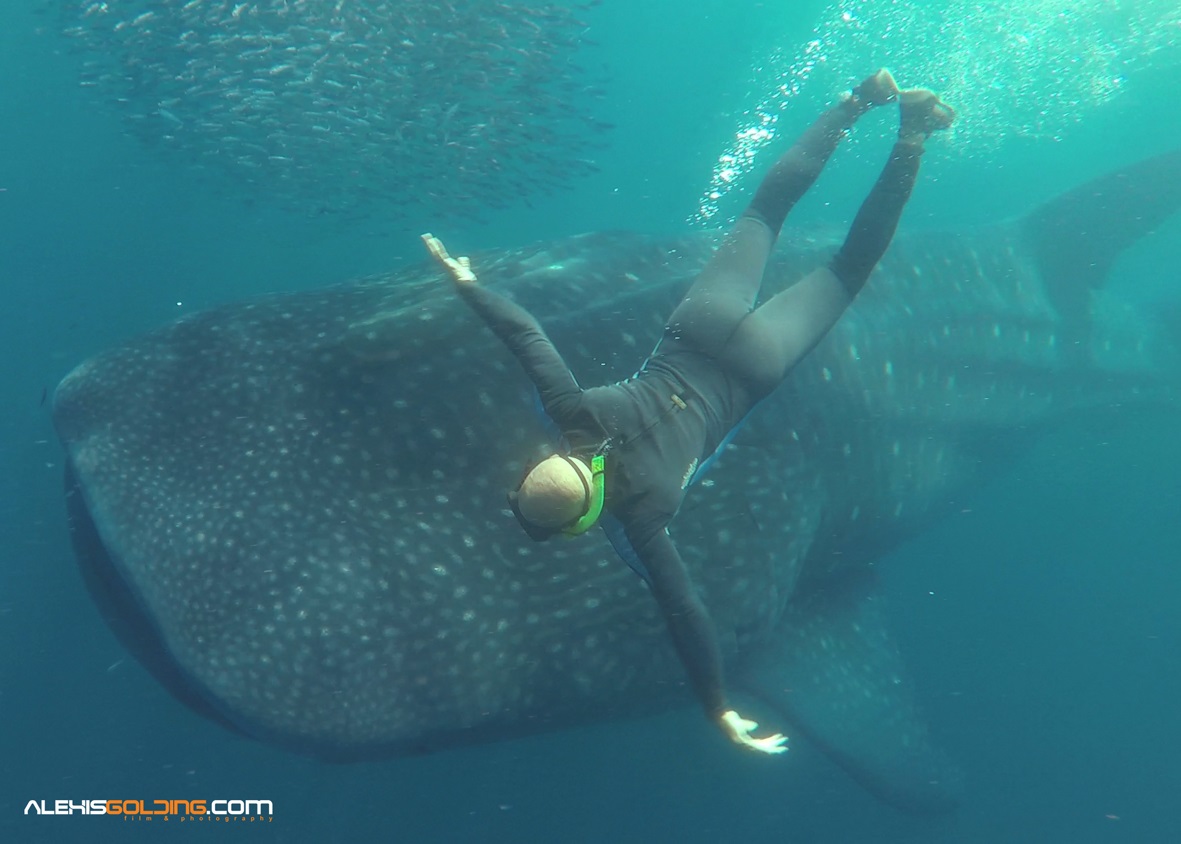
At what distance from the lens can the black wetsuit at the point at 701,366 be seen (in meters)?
3.04

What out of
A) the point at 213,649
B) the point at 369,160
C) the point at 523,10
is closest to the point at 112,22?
the point at 369,160

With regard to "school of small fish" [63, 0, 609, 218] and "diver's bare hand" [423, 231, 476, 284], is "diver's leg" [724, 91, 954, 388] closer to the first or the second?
"diver's bare hand" [423, 231, 476, 284]

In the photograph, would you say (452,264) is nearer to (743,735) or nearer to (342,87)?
(743,735)

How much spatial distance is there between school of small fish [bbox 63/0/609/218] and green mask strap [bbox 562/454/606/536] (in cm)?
915

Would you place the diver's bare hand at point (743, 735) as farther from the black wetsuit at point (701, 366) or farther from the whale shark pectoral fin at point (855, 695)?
the whale shark pectoral fin at point (855, 695)

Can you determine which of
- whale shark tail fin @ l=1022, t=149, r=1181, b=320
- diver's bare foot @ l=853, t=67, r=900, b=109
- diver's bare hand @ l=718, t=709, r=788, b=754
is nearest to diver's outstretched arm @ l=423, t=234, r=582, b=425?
diver's bare hand @ l=718, t=709, r=788, b=754

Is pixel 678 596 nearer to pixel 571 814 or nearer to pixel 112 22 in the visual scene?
pixel 571 814

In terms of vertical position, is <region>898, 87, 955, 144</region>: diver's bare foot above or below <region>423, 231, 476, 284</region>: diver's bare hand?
above

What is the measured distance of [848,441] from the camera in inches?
207

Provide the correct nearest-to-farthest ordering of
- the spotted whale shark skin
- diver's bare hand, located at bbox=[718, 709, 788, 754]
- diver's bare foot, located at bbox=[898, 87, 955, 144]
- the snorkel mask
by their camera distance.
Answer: the snorkel mask → diver's bare hand, located at bbox=[718, 709, 788, 754] → the spotted whale shark skin → diver's bare foot, located at bbox=[898, 87, 955, 144]

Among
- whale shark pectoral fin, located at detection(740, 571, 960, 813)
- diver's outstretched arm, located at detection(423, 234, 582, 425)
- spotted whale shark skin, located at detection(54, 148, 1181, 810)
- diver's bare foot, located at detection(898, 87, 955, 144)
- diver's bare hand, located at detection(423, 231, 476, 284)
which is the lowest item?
whale shark pectoral fin, located at detection(740, 571, 960, 813)
